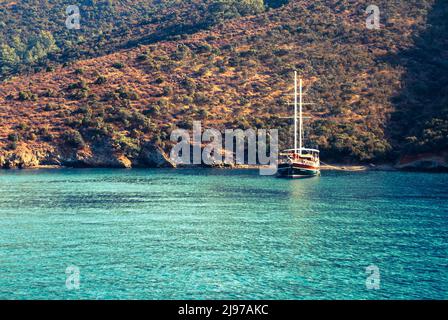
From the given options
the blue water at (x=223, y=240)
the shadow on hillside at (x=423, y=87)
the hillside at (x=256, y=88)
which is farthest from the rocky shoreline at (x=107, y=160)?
the blue water at (x=223, y=240)

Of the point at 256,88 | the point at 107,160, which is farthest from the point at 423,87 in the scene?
the point at 107,160

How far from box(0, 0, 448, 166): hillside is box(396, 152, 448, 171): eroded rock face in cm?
120

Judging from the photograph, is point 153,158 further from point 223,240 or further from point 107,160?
point 223,240

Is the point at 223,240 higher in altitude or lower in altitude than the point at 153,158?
lower

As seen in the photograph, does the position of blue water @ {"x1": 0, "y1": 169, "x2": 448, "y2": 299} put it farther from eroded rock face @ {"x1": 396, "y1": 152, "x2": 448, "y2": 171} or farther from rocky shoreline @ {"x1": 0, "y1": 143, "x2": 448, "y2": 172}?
rocky shoreline @ {"x1": 0, "y1": 143, "x2": 448, "y2": 172}

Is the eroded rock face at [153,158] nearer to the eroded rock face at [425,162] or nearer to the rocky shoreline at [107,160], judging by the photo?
the rocky shoreline at [107,160]

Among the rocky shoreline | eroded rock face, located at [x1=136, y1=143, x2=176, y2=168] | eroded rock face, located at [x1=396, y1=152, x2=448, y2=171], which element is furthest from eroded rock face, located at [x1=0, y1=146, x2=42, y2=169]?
eroded rock face, located at [x1=396, y1=152, x2=448, y2=171]

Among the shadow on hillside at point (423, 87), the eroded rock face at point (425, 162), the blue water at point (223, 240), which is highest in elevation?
the shadow on hillside at point (423, 87)

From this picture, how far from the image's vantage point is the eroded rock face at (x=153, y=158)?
97.4m

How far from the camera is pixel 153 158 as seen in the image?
321 feet

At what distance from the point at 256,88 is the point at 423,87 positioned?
96.0 feet

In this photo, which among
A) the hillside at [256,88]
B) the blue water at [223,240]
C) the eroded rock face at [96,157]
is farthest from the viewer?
the hillside at [256,88]

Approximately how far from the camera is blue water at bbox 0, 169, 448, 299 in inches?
1158

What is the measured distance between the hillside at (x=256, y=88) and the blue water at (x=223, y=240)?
28.7m
